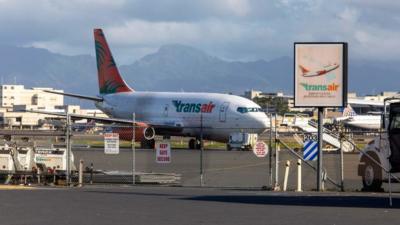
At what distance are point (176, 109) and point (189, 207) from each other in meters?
A: 36.2

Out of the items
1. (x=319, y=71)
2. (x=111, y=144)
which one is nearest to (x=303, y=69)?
(x=319, y=71)

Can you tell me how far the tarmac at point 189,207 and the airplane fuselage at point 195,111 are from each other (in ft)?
82.0

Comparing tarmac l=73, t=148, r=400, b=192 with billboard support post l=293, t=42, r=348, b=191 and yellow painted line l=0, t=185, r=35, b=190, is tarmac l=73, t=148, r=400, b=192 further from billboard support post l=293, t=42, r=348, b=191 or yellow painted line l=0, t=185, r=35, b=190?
yellow painted line l=0, t=185, r=35, b=190

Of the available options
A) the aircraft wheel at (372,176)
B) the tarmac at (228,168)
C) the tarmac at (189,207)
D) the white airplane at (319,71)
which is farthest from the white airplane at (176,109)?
the tarmac at (189,207)

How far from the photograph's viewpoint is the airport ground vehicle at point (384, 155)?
22698 mm

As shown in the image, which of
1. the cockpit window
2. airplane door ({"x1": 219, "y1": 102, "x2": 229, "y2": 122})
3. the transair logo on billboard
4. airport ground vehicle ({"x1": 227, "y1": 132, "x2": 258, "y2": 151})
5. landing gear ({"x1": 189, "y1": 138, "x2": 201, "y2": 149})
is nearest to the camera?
airport ground vehicle ({"x1": 227, "y1": 132, "x2": 258, "y2": 151})

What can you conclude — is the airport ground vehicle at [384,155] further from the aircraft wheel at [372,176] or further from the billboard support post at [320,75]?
the billboard support post at [320,75]

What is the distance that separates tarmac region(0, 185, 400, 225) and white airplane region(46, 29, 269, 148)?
78.9ft

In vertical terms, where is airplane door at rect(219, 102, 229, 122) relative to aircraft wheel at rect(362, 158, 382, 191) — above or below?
above

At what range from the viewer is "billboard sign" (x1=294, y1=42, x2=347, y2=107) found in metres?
25.0

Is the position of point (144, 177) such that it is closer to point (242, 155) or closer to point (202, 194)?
point (202, 194)

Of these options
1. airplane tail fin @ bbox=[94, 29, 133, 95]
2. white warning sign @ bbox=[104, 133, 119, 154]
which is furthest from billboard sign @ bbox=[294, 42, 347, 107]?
airplane tail fin @ bbox=[94, 29, 133, 95]

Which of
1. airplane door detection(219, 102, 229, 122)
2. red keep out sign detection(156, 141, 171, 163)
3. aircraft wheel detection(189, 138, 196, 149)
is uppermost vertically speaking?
airplane door detection(219, 102, 229, 122)

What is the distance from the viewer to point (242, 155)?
42812 mm
